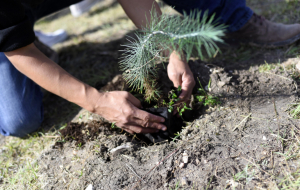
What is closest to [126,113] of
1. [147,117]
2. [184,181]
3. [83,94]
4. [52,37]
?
[147,117]

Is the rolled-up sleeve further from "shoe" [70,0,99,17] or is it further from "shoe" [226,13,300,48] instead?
"shoe" [70,0,99,17]

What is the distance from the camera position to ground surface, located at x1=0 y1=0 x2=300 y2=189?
1.40 m

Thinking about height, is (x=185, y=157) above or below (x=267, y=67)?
below

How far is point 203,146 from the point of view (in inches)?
60.1

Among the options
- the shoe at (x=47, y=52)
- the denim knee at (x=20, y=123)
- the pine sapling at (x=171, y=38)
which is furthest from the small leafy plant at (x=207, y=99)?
the shoe at (x=47, y=52)

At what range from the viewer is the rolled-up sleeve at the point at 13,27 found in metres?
1.47

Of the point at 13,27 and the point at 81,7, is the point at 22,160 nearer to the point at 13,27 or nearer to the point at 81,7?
the point at 13,27

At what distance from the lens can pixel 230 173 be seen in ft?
4.54

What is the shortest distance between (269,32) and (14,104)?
2.75m

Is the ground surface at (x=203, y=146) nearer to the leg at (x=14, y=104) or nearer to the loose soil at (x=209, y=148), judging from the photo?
the loose soil at (x=209, y=148)

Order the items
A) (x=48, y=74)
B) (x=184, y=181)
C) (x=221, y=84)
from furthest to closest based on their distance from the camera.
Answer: (x=221, y=84) < (x=48, y=74) < (x=184, y=181)

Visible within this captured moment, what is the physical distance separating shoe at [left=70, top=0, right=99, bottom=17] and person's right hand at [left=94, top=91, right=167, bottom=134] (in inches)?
131

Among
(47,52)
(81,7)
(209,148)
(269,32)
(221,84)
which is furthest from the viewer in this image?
(81,7)

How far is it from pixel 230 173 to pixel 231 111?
0.52 m
